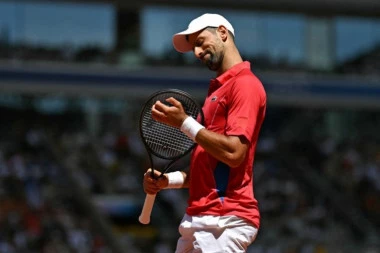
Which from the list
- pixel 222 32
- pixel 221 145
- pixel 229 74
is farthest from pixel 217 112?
pixel 222 32

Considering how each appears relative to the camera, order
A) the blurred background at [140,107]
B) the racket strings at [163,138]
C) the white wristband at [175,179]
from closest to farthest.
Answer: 1. the racket strings at [163,138]
2. the white wristband at [175,179]
3. the blurred background at [140,107]

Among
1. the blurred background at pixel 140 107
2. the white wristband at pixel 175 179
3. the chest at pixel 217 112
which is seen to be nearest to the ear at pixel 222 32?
the chest at pixel 217 112

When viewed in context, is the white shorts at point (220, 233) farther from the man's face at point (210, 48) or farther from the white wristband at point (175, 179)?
the man's face at point (210, 48)

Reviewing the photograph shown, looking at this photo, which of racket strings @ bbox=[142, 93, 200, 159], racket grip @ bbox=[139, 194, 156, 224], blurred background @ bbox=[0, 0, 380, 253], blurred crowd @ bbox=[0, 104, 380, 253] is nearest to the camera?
racket strings @ bbox=[142, 93, 200, 159]

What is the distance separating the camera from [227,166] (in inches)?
215

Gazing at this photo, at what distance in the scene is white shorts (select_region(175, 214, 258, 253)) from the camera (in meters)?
5.42

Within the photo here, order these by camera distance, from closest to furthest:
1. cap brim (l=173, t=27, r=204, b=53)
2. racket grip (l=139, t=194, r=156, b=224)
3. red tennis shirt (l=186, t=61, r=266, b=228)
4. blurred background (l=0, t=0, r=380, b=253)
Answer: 1. red tennis shirt (l=186, t=61, r=266, b=228)
2. cap brim (l=173, t=27, r=204, b=53)
3. racket grip (l=139, t=194, r=156, b=224)
4. blurred background (l=0, t=0, r=380, b=253)

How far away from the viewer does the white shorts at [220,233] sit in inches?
213

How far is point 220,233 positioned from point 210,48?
102 cm

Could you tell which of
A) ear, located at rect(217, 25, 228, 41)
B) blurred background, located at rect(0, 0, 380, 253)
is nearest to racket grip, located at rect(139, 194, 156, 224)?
ear, located at rect(217, 25, 228, 41)

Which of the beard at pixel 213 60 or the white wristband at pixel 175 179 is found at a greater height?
the beard at pixel 213 60

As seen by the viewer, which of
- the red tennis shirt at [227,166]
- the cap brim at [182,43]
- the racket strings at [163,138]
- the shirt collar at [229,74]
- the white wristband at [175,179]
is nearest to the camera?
the red tennis shirt at [227,166]

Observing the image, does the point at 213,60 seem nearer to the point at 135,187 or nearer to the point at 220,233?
the point at 220,233

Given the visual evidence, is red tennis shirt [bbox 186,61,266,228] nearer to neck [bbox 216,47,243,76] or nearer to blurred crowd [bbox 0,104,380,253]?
neck [bbox 216,47,243,76]
